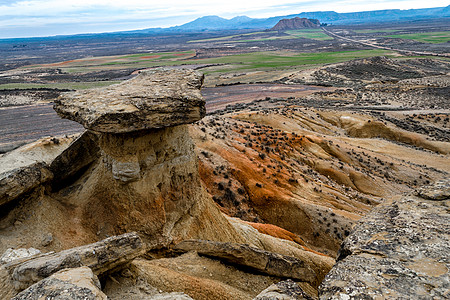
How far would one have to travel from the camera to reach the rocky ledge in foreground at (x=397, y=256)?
5.23 metres

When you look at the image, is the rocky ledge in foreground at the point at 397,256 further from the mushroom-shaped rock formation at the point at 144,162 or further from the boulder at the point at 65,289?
the mushroom-shaped rock formation at the point at 144,162

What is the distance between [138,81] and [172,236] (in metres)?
5.75

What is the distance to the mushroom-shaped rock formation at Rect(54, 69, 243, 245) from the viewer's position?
29.8ft

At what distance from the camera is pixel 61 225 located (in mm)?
9758

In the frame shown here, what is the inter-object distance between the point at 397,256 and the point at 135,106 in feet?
24.4

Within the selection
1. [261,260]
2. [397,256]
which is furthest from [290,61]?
[397,256]

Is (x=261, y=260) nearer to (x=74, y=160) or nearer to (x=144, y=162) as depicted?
(x=144, y=162)

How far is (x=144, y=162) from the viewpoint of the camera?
10.4 meters

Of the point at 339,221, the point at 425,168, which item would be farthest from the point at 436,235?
the point at 425,168

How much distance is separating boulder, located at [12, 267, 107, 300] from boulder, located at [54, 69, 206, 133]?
411cm

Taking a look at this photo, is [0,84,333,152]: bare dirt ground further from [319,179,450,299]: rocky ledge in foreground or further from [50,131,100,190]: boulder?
[319,179,450,299]: rocky ledge in foreground

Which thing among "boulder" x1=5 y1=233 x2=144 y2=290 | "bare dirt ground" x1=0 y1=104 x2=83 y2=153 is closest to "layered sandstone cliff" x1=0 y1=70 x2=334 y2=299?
"boulder" x1=5 y1=233 x2=144 y2=290

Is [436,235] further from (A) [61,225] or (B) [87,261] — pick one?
(A) [61,225]

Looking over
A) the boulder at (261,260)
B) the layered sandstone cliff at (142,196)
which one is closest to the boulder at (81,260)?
the layered sandstone cliff at (142,196)
